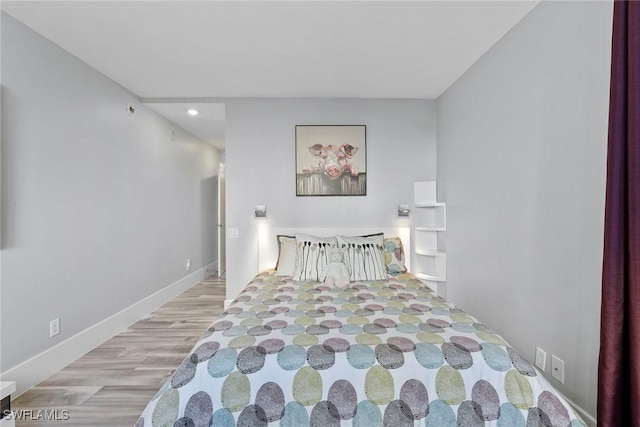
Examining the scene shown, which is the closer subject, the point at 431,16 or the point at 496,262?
the point at 431,16

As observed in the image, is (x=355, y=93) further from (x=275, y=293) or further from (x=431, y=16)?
(x=275, y=293)

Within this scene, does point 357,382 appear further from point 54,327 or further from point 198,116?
point 198,116

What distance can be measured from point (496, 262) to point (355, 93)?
2240 mm

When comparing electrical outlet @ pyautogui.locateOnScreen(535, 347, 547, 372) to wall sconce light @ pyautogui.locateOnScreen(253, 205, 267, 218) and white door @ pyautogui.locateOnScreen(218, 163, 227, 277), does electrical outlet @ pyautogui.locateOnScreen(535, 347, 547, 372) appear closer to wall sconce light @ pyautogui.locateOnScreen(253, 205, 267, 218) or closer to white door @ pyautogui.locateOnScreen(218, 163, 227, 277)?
wall sconce light @ pyautogui.locateOnScreen(253, 205, 267, 218)

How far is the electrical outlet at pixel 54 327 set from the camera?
241 centimetres

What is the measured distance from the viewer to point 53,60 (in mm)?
2459

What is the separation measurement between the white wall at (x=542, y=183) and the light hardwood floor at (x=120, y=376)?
2615 mm

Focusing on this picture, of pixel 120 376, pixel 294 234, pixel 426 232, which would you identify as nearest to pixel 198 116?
Result: pixel 294 234

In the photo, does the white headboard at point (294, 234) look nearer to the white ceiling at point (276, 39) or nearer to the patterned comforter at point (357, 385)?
the white ceiling at point (276, 39)

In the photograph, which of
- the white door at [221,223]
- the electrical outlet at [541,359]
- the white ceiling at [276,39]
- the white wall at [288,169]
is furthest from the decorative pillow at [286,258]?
the white door at [221,223]

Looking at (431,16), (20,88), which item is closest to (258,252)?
(20,88)

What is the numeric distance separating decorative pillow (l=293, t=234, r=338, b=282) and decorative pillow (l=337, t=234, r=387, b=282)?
17 cm

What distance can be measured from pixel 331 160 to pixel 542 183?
213cm

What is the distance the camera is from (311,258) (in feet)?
9.55
